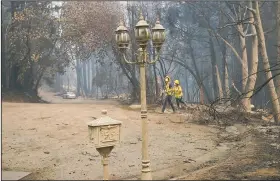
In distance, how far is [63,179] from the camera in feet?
27.5

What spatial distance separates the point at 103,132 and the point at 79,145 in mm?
5254

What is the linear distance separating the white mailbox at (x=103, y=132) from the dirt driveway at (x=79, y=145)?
6.52 feet

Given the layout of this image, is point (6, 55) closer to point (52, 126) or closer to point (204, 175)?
point (52, 126)

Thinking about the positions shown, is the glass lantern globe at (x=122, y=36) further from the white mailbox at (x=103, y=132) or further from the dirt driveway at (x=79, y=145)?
the dirt driveway at (x=79, y=145)

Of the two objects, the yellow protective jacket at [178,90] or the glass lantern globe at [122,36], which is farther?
the yellow protective jacket at [178,90]

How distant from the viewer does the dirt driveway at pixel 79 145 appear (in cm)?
927

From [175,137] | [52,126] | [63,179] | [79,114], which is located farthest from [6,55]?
[63,179]

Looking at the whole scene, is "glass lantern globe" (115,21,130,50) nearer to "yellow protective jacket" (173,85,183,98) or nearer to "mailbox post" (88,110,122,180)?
"mailbox post" (88,110,122,180)

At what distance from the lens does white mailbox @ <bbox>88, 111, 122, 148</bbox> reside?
677cm

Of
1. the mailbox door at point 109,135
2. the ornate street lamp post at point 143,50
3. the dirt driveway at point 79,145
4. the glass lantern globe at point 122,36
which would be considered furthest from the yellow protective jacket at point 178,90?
the mailbox door at point 109,135

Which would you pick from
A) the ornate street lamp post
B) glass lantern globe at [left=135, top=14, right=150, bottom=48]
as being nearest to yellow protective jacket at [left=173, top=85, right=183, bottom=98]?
the ornate street lamp post

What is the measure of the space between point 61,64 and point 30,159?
23.8m

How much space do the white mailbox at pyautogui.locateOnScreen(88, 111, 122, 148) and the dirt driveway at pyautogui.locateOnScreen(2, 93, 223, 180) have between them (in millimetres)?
1988

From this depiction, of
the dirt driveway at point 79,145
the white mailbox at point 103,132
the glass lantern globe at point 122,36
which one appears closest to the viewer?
the white mailbox at point 103,132
